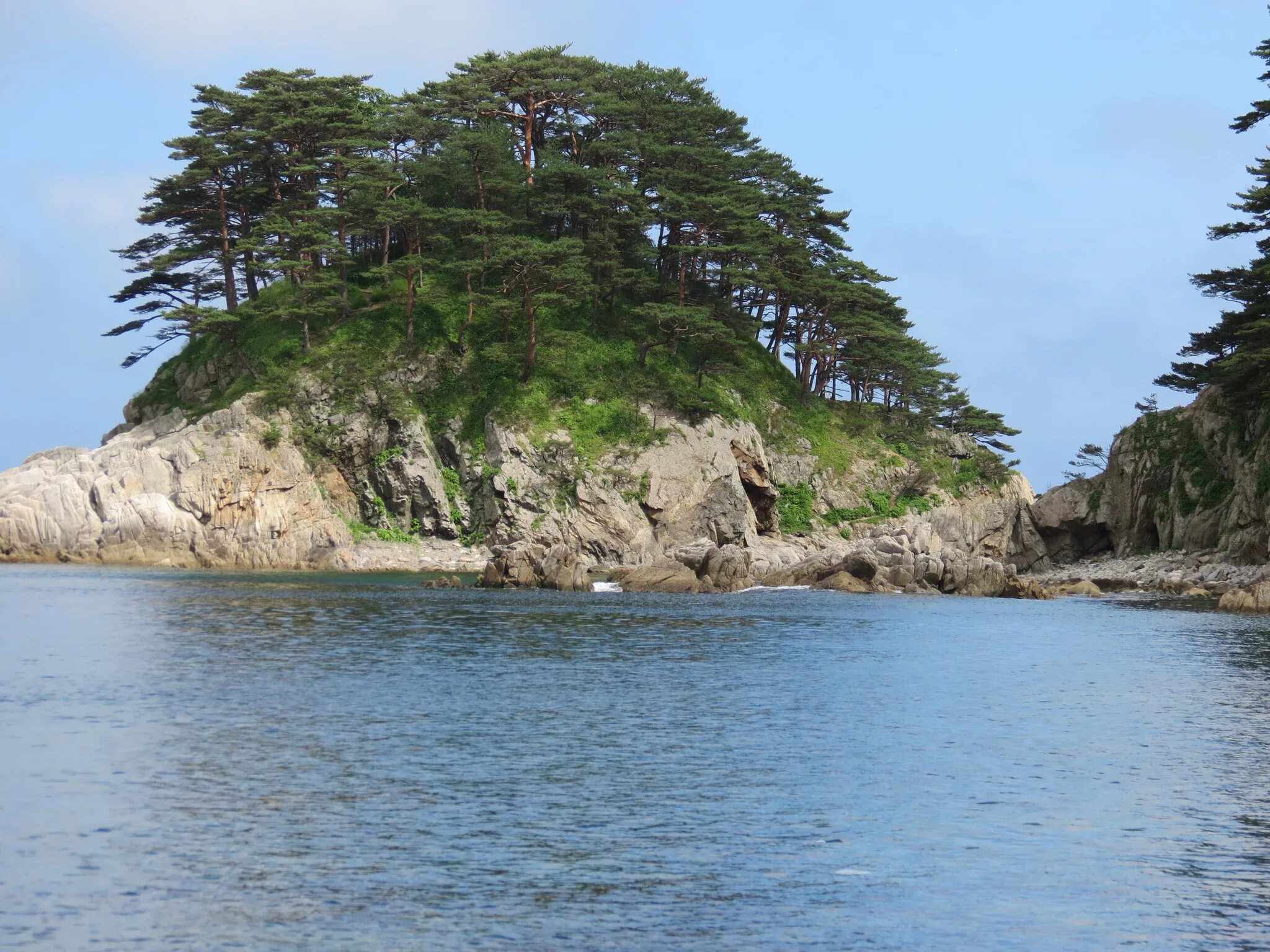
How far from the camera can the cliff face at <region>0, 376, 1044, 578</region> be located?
3046 inches

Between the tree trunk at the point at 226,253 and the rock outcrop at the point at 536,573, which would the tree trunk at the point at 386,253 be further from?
the rock outcrop at the point at 536,573

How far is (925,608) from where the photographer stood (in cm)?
6153

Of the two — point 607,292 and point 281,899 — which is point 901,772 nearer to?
point 281,899

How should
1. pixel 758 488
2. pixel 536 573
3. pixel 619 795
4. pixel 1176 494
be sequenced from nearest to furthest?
pixel 619 795 → pixel 536 573 → pixel 1176 494 → pixel 758 488

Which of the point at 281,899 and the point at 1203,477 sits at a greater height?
the point at 1203,477

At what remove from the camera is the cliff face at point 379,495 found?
77375 mm

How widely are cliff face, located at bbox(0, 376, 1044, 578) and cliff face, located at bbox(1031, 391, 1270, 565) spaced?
3696 millimetres

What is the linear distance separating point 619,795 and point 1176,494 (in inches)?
2532

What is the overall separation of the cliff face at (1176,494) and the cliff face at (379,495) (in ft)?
12.1

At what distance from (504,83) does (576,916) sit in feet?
282

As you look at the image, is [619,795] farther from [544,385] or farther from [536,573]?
[544,385]

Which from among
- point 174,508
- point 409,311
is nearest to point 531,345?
point 409,311

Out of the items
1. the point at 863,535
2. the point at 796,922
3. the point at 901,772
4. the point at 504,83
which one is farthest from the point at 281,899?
the point at 504,83

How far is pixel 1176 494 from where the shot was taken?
76.2 metres
